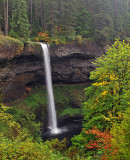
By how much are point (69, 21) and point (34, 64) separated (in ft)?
38.8

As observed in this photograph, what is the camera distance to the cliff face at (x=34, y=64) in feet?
64.6

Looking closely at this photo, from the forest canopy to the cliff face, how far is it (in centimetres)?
284

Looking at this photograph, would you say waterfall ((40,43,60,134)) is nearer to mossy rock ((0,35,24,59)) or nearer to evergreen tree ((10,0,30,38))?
evergreen tree ((10,0,30,38))

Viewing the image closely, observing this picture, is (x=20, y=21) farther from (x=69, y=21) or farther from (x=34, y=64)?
(x=69, y=21)

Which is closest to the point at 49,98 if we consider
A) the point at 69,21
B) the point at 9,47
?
the point at 9,47

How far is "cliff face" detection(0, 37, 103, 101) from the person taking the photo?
19.7 metres

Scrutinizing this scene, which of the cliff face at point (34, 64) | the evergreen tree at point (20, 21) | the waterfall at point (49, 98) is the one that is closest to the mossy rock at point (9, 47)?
the cliff face at point (34, 64)

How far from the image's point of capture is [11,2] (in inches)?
1244

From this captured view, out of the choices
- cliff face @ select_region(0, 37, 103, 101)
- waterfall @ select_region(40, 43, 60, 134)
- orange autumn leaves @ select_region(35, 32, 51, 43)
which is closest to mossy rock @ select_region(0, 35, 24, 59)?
cliff face @ select_region(0, 37, 103, 101)

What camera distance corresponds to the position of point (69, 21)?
2994cm

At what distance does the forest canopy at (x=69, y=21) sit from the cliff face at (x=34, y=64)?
9.33ft

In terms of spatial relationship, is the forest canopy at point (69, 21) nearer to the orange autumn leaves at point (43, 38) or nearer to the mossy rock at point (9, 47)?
the orange autumn leaves at point (43, 38)

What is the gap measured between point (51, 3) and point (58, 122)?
22.3 m

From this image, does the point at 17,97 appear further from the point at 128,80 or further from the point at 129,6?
the point at 129,6
